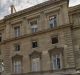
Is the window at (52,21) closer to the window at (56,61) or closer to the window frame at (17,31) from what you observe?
the window at (56,61)

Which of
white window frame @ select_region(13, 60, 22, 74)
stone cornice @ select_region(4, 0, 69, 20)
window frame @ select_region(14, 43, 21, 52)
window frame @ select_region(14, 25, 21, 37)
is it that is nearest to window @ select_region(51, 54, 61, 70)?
white window frame @ select_region(13, 60, 22, 74)

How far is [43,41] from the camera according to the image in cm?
3441

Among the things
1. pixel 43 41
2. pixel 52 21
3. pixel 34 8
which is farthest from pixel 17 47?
pixel 52 21

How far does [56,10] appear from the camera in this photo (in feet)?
114

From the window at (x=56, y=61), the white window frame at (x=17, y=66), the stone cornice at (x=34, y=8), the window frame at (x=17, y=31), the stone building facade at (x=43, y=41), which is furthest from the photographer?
the window frame at (x=17, y=31)

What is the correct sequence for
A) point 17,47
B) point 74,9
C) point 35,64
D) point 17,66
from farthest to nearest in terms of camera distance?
point 17,47
point 17,66
point 74,9
point 35,64

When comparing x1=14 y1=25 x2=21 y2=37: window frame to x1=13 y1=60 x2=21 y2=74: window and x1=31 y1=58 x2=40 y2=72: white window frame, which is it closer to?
x1=13 y1=60 x2=21 y2=74: window

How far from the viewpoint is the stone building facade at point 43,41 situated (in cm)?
3234

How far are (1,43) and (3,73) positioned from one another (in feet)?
18.4

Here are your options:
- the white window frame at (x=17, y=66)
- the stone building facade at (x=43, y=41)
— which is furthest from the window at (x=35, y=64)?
the white window frame at (x=17, y=66)

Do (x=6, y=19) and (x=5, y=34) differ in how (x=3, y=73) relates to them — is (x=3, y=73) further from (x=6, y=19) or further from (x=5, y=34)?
(x=6, y=19)

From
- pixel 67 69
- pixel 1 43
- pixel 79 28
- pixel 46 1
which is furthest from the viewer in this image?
pixel 1 43

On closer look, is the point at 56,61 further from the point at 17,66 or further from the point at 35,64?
the point at 17,66

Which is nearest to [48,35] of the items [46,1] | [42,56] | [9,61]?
[42,56]
